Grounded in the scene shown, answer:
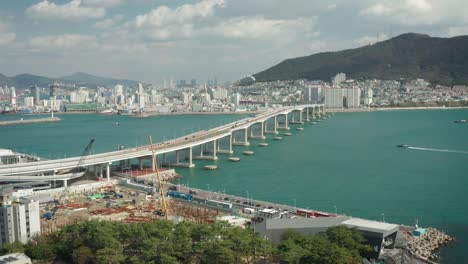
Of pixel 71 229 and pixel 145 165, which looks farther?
pixel 145 165

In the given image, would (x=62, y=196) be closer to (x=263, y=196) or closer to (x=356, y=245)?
(x=263, y=196)

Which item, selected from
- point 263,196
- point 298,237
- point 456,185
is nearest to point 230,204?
point 263,196

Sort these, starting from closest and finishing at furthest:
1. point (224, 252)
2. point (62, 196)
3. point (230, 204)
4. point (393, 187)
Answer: point (224, 252), point (230, 204), point (62, 196), point (393, 187)

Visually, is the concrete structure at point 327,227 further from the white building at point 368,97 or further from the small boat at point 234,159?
the white building at point 368,97

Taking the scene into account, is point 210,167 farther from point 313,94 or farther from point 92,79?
point 92,79

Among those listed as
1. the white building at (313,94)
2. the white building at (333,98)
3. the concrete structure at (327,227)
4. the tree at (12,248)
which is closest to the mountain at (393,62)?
the white building at (313,94)

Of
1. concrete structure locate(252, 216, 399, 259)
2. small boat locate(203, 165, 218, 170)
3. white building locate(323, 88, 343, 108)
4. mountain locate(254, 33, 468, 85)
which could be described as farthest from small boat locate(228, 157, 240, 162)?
mountain locate(254, 33, 468, 85)

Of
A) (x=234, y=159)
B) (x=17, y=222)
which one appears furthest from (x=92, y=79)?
(x=17, y=222)
